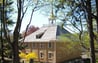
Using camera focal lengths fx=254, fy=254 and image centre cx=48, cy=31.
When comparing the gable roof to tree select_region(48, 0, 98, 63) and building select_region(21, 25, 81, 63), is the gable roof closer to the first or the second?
building select_region(21, 25, 81, 63)

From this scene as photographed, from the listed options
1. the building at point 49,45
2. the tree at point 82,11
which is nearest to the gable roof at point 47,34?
the building at point 49,45

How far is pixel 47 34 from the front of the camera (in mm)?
46906

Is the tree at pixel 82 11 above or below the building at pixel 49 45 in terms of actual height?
above

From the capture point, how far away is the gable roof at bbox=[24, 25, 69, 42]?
1795 inches

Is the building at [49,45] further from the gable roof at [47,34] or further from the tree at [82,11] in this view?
the tree at [82,11]

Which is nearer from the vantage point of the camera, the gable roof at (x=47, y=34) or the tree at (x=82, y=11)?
the tree at (x=82, y=11)

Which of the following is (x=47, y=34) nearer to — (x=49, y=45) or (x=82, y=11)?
(x=49, y=45)

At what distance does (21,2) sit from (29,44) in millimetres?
37719

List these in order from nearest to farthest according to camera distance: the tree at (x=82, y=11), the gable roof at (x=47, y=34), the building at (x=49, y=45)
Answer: the tree at (x=82, y=11), the building at (x=49, y=45), the gable roof at (x=47, y=34)

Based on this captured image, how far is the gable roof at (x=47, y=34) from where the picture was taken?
1795 inches

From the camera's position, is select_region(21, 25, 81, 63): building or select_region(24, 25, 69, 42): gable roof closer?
select_region(21, 25, 81, 63): building

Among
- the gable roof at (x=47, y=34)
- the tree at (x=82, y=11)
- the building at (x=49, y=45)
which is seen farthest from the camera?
the gable roof at (x=47, y=34)

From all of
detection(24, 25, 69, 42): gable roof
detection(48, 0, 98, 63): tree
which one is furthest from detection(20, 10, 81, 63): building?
detection(48, 0, 98, 63): tree

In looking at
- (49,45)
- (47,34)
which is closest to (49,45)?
(49,45)
